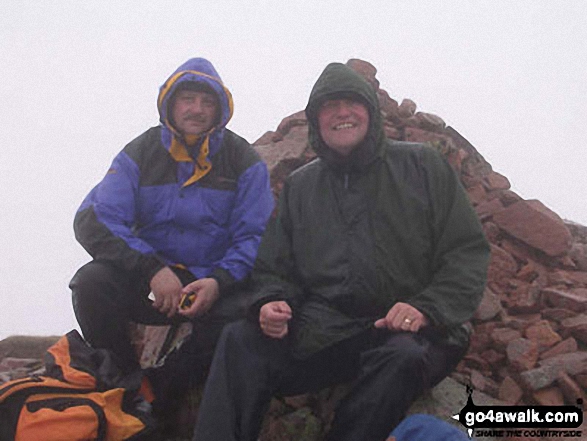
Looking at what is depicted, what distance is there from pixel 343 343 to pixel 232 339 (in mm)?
801

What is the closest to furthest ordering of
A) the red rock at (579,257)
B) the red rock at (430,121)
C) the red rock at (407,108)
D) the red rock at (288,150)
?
the red rock at (579,257), the red rock at (288,150), the red rock at (430,121), the red rock at (407,108)

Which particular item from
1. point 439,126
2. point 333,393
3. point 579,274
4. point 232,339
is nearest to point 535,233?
point 579,274

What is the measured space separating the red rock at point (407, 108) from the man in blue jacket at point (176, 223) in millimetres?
3692

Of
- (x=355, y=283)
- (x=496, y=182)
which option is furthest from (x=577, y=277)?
(x=355, y=283)

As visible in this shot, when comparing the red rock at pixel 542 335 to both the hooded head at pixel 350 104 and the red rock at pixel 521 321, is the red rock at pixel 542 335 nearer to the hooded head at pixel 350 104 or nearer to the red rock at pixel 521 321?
the red rock at pixel 521 321

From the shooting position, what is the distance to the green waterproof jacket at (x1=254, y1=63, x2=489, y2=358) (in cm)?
430

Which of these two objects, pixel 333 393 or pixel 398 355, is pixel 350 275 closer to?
pixel 398 355

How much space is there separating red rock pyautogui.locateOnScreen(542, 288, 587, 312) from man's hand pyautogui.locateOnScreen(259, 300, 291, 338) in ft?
11.3

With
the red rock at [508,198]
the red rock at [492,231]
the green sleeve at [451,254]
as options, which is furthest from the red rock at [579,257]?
the green sleeve at [451,254]

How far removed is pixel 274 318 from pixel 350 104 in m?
1.81

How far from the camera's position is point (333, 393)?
17.3 ft

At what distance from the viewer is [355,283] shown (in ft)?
14.6

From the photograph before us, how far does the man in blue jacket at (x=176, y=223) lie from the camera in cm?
495

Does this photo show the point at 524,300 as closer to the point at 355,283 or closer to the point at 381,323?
the point at 355,283
